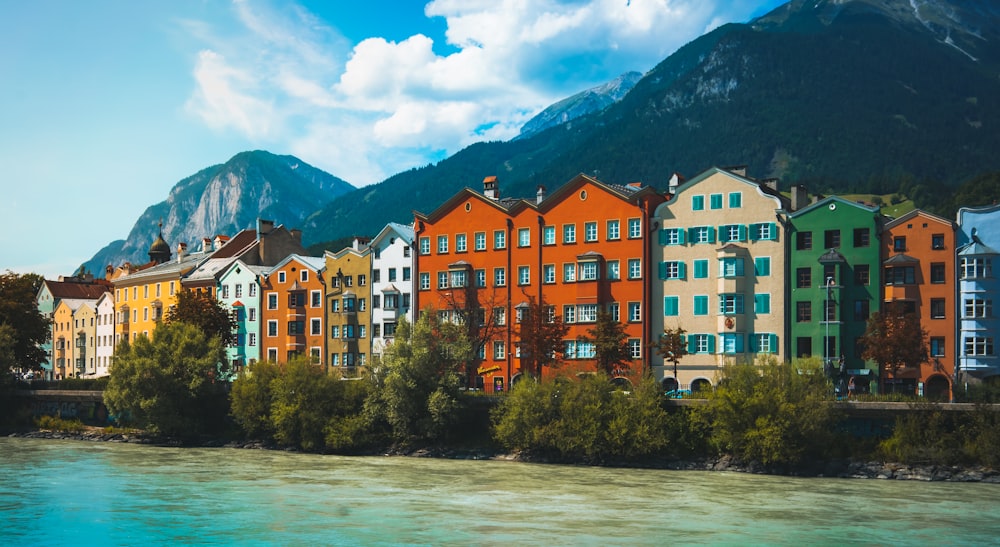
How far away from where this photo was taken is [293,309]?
10138cm

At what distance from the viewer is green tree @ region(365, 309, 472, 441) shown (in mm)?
69250

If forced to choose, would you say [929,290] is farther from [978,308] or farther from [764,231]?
[764,231]

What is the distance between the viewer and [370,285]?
96.1 m

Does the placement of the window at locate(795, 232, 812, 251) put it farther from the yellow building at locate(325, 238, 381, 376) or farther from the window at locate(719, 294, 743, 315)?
the yellow building at locate(325, 238, 381, 376)

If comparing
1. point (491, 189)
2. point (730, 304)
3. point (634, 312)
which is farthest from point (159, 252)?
point (730, 304)

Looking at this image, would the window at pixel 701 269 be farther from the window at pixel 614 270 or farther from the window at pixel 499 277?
the window at pixel 499 277

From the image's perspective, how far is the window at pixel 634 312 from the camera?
79562 mm

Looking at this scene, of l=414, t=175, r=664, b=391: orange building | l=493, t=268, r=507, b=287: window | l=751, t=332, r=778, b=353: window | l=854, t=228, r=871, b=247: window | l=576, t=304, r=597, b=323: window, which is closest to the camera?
l=854, t=228, r=871, b=247: window

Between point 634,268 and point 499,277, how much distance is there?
1330cm

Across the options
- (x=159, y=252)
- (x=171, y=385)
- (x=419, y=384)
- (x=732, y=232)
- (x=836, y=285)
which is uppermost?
(x=159, y=252)

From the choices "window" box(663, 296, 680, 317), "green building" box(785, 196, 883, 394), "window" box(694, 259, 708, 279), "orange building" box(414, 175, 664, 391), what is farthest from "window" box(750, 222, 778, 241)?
"orange building" box(414, 175, 664, 391)

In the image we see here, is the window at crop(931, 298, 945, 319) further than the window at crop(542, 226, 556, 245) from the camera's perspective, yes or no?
No

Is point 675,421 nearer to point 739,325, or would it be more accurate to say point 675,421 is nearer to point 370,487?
point 739,325

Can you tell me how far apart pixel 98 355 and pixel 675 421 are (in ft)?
298
